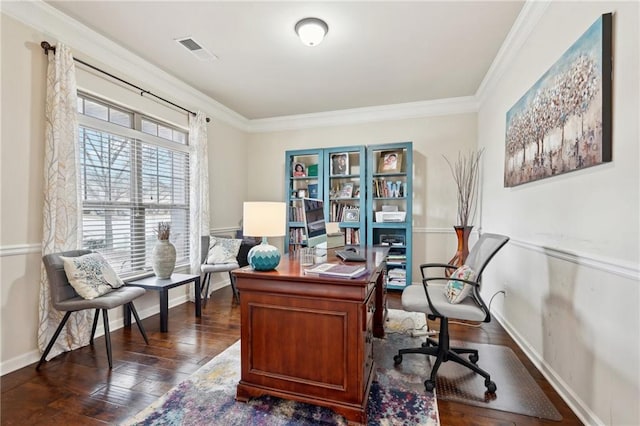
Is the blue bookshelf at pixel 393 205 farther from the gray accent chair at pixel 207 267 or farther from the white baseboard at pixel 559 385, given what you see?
the gray accent chair at pixel 207 267

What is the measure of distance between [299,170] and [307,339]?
3.25 m

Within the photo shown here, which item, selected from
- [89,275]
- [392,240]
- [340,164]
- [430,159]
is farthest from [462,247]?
[89,275]

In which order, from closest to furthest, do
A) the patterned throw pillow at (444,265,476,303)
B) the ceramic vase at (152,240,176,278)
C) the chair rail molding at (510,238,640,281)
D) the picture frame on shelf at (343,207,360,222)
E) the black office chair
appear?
the chair rail molding at (510,238,640,281), the black office chair, the patterned throw pillow at (444,265,476,303), the ceramic vase at (152,240,176,278), the picture frame on shelf at (343,207,360,222)

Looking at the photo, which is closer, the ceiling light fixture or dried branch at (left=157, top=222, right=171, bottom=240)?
the ceiling light fixture

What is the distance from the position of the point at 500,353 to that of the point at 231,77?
12.4 feet

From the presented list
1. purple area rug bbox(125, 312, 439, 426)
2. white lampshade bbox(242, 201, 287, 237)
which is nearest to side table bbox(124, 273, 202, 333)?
purple area rug bbox(125, 312, 439, 426)

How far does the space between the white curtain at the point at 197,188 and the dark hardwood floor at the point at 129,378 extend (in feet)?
3.07

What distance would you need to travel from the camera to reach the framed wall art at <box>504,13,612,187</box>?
1.41 m

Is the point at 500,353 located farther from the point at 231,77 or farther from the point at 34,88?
the point at 34,88

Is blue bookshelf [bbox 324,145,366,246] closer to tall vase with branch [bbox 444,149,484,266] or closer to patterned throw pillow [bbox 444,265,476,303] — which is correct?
tall vase with branch [bbox 444,149,484,266]

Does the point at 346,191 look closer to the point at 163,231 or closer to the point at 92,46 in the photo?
the point at 163,231

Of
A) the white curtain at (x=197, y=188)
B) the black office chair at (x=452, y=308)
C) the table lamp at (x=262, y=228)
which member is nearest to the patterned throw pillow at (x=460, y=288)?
the black office chair at (x=452, y=308)

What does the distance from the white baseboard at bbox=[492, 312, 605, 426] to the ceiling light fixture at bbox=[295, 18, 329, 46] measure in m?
2.94

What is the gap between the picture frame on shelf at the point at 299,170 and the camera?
14.9 ft
